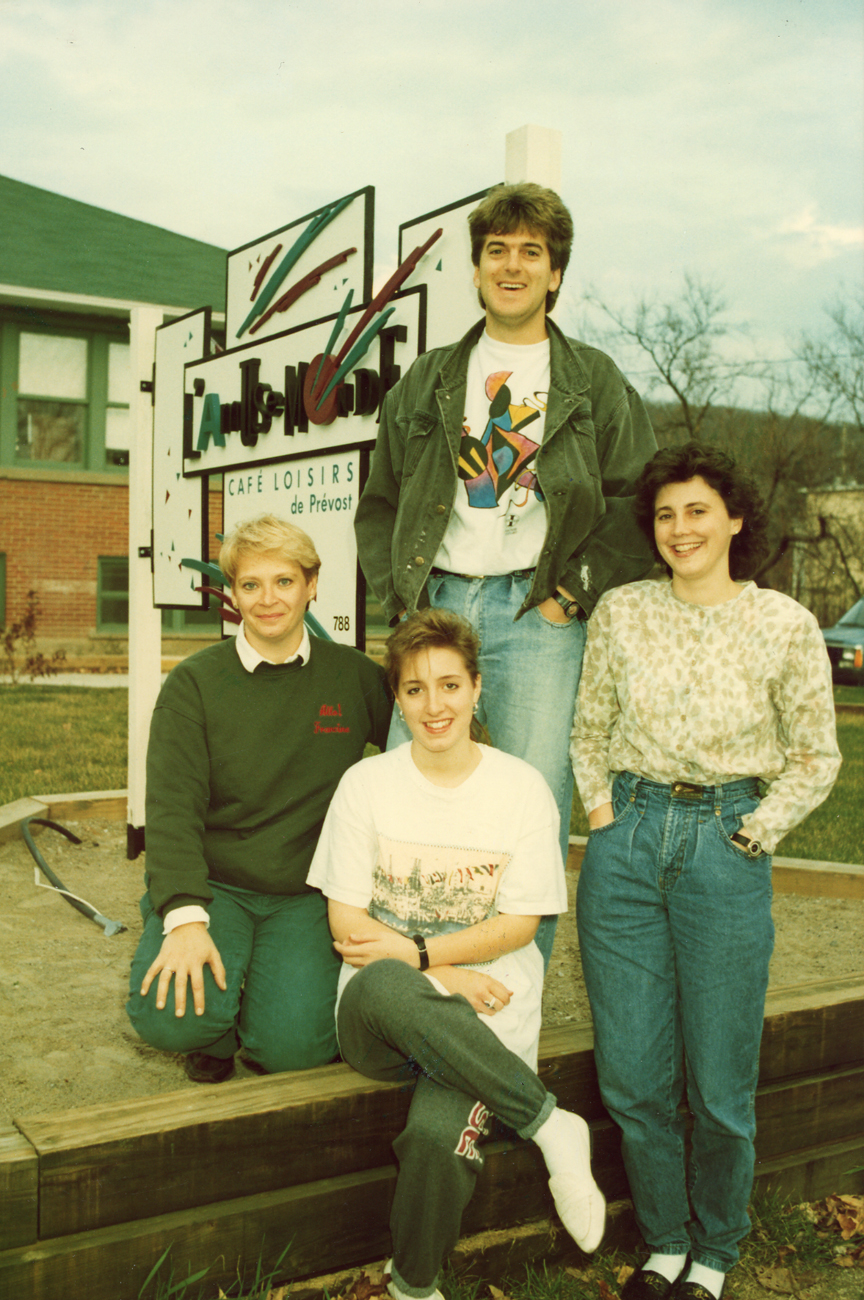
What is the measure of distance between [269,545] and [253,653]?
1.03 ft

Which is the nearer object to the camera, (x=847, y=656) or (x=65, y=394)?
(x=65, y=394)

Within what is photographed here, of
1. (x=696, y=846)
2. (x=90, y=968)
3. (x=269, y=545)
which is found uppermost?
(x=269, y=545)

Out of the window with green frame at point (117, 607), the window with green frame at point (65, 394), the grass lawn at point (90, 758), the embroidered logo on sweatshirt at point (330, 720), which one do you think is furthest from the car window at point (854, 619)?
the embroidered logo on sweatshirt at point (330, 720)

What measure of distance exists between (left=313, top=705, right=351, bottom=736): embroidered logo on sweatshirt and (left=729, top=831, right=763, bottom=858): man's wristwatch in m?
1.14

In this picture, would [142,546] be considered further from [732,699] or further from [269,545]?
[732,699]

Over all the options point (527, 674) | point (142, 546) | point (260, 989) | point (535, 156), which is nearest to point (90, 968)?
point (260, 989)

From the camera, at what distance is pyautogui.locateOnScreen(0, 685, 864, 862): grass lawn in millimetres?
7086

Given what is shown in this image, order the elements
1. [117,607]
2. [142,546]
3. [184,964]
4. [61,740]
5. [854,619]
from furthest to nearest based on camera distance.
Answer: [854,619] → [117,607] → [61,740] → [142,546] → [184,964]

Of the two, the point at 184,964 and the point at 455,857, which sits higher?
the point at 455,857

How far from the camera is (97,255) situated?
1862cm

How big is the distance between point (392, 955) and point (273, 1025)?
628 millimetres

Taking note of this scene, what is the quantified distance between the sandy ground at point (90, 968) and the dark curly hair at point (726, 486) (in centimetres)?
190

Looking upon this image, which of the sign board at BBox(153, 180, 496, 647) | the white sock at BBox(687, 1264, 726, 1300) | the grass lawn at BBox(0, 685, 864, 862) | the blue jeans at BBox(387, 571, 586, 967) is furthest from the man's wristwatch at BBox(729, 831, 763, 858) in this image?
the grass lawn at BBox(0, 685, 864, 862)

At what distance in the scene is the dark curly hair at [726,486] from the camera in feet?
8.95
